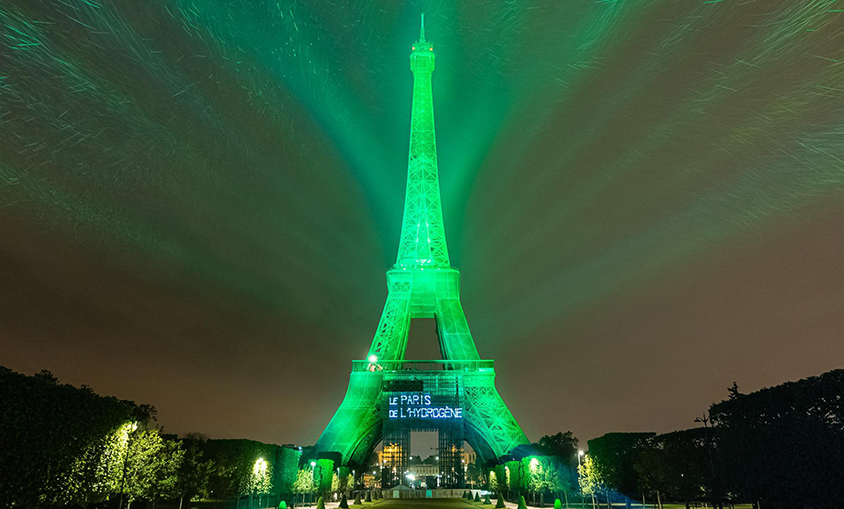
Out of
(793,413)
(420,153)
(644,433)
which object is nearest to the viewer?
(793,413)

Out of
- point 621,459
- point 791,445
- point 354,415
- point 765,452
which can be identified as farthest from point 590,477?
point 354,415

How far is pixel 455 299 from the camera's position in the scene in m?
73.9

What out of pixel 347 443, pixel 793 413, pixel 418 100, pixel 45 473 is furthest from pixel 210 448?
pixel 418 100

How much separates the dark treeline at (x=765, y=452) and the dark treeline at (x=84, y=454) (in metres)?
29.2

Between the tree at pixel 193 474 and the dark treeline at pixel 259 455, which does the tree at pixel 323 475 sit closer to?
the dark treeline at pixel 259 455

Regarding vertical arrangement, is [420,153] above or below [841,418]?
above

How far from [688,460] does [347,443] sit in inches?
1494

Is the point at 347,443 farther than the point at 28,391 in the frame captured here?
Yes

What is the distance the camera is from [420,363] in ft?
244

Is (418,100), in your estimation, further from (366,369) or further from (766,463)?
(766,463)

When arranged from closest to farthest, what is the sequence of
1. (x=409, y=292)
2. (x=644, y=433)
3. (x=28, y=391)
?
(x=28, y=391)
(x=644, y=433)
(x=409, y=292)

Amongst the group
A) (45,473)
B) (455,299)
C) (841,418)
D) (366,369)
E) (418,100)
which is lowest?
(45,473)

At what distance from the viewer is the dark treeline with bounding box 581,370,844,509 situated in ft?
81.4

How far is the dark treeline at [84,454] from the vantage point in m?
21.2
